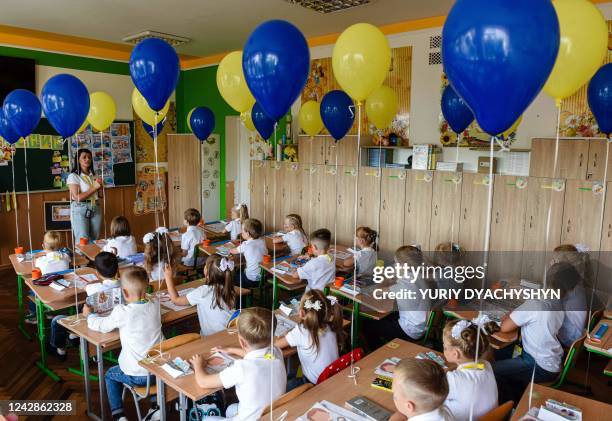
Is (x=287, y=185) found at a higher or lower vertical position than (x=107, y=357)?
higher

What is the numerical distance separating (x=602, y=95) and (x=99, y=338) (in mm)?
4031

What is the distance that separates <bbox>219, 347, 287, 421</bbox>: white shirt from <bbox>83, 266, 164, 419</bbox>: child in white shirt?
85cm

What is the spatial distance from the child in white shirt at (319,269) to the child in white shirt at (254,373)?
1855 millimetres

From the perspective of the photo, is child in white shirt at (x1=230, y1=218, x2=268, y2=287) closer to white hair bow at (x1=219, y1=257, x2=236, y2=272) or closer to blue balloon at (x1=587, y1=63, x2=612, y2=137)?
white hair bow at (x1=219, y1=257, x2=236, y2=272)

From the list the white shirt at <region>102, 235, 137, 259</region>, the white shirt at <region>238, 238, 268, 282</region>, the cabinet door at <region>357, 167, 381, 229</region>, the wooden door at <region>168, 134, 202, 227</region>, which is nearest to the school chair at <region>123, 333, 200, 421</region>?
the white shirt at <region>238, 238, 268, 282</region>

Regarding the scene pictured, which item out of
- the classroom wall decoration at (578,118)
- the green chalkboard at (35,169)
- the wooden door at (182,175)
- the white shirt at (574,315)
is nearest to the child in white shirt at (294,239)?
the white shirt at (574,315)

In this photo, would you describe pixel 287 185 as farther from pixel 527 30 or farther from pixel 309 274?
pixel 527 30

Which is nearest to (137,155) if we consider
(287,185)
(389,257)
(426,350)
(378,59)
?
(287,185)

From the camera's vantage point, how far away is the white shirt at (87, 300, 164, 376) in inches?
119

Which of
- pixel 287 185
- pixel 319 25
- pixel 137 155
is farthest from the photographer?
pixel 137 155

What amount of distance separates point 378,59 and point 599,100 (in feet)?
5.72

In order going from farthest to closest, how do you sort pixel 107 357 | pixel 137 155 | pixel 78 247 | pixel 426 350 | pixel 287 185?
1. pixel 137 155
2. pixel 287 185
3. pixel 78 247
4. pixel 107 357
5. pixel 426 350

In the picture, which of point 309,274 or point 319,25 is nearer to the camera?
point 309,274

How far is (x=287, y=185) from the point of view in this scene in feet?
24.7
